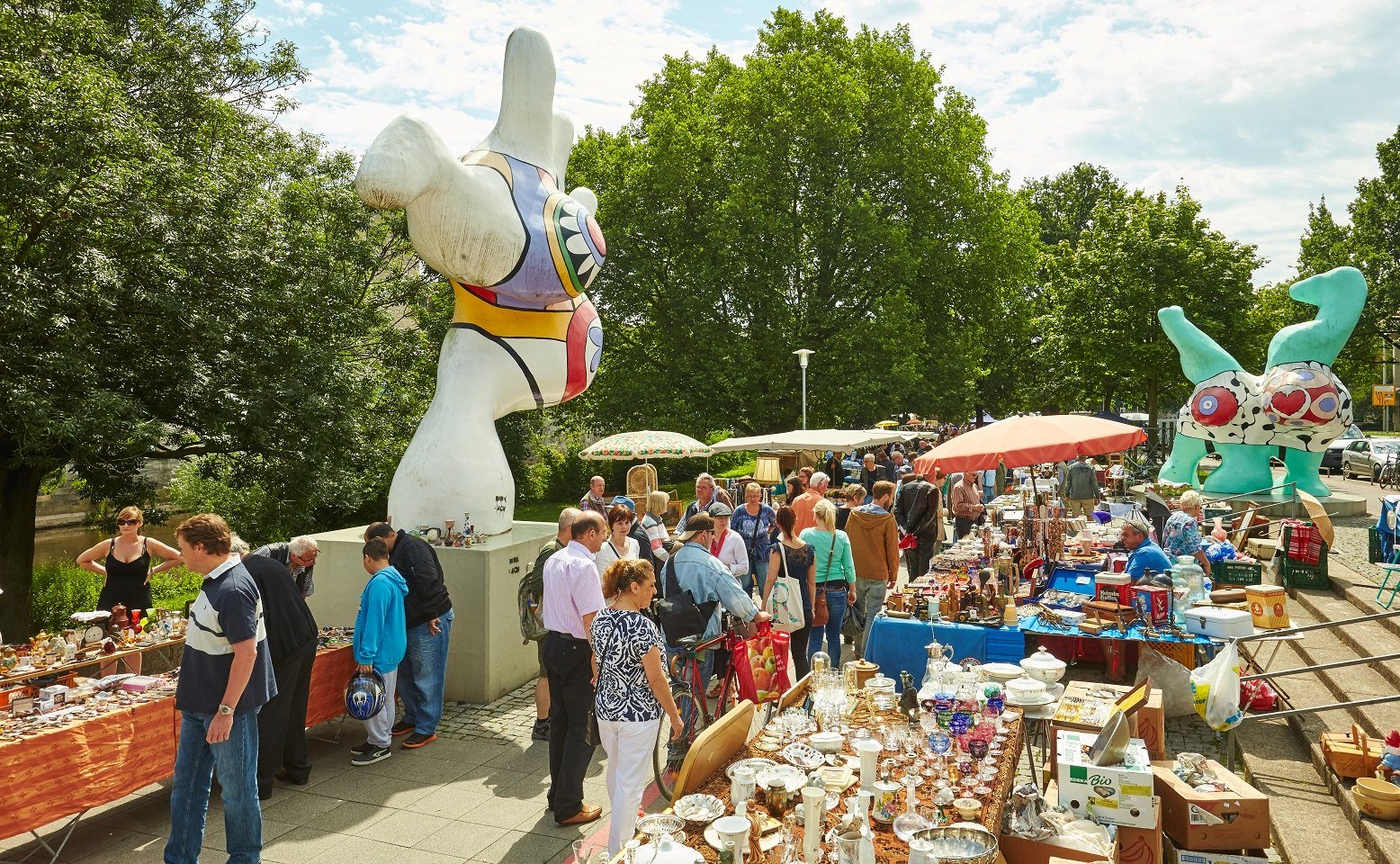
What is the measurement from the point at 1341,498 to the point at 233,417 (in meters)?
20.2

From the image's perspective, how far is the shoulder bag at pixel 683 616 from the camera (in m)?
5.48

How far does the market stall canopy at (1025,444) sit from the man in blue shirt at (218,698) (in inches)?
259

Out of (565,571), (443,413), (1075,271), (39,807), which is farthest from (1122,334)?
(39,807)

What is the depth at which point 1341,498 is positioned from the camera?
679 inches

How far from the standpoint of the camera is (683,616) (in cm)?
548

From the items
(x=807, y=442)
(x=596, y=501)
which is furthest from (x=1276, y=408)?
(x=596, y=501)

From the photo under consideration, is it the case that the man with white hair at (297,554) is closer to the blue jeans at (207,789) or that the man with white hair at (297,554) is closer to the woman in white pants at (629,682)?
the blue jeans at (207,789)

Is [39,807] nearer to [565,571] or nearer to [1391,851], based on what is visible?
[565,571]

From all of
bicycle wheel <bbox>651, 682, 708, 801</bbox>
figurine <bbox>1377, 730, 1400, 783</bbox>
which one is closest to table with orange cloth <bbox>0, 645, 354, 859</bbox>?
bicycle wheel <bbox>651, 682, 708, 801</bbox>

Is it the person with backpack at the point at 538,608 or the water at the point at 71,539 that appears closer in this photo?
the person with backpack at the point at 538,608

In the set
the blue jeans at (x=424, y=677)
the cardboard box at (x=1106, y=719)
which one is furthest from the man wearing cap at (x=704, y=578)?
the blue jeans at (x=424, y=677)

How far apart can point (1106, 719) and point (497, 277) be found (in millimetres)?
6585

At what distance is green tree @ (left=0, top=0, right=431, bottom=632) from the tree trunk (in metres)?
0.02

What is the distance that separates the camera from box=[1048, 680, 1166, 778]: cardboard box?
184 inches
